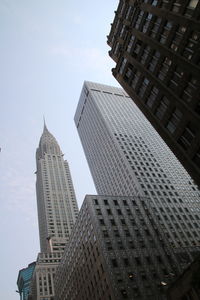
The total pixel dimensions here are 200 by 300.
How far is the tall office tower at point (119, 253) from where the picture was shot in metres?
77.4

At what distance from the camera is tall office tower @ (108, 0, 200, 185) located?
4169 cm

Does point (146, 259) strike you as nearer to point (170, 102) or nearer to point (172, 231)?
point (172, 231)

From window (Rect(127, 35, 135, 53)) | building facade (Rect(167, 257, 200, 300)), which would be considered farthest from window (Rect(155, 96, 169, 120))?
building facade (Rect(167, 257, 200, 300))

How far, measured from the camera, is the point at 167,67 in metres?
47.2

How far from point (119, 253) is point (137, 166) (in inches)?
2315

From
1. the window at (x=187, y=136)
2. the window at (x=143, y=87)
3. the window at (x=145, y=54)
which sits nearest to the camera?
the window at (x=187, y=136)

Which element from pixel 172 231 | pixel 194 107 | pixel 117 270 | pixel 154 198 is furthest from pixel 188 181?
pixel 194 107

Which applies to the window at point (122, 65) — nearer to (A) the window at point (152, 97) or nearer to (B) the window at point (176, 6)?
(A) the window at point (152, 97)

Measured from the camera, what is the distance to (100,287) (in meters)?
80.5

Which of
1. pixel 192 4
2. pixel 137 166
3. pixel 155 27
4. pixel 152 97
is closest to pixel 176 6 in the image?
pixel 192 4

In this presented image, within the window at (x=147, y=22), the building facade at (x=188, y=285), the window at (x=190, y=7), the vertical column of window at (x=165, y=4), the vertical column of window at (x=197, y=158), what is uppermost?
the window at (x=190, y=7)

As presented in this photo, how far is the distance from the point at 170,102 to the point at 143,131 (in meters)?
126

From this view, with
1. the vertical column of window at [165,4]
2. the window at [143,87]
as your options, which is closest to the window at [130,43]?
the window at [143,87]

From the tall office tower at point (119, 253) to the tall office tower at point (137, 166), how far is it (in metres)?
16.4
